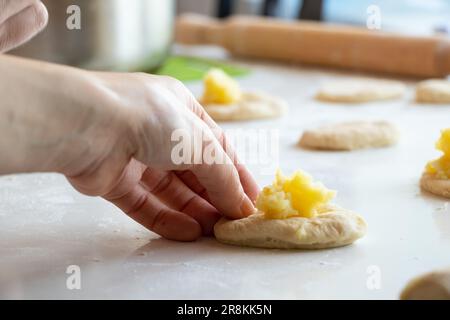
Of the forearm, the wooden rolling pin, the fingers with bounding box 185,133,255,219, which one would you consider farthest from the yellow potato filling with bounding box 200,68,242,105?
the forearm

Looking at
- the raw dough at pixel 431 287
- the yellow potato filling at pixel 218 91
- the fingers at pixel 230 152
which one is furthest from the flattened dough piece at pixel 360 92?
the raw dough at pixel 431 287

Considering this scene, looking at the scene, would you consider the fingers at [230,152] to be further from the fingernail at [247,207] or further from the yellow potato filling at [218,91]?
the yellow potato filling at [218,91]

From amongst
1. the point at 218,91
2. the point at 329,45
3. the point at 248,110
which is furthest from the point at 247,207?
the point at 329,45

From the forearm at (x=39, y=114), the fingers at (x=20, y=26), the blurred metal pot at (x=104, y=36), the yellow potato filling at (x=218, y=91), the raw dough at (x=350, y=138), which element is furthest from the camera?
the yellow potato filling at (x=218, y=91)

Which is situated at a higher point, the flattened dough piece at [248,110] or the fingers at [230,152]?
the fingers at [230,152]

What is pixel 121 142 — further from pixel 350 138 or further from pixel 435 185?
pixel 350 138

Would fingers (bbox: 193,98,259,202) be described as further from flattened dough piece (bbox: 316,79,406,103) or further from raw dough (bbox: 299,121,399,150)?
flattened dough piece (bbox: 316,79,406,103)

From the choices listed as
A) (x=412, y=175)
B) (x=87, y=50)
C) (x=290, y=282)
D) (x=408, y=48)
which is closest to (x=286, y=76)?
(x=408, y=48)
